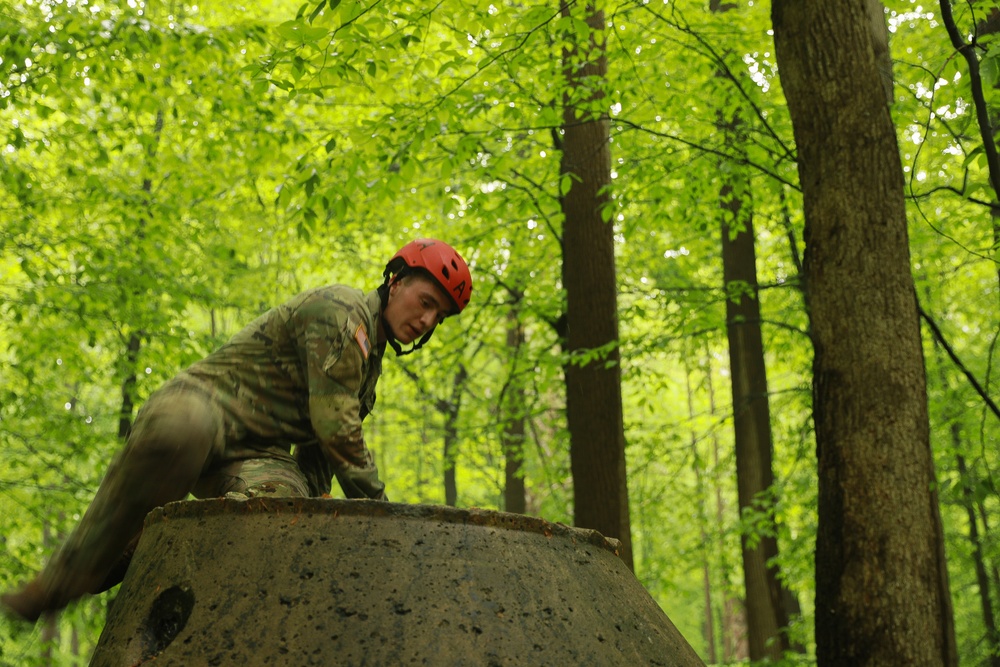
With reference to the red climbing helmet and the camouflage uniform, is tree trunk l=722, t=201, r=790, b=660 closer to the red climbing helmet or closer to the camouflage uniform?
the red climbing helmet

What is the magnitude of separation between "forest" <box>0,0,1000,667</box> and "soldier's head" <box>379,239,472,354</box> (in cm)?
180

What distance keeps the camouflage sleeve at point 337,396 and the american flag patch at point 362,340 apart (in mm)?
23

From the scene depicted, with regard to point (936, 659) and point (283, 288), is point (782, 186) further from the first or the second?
point (283, 288)

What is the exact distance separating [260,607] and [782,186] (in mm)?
7479

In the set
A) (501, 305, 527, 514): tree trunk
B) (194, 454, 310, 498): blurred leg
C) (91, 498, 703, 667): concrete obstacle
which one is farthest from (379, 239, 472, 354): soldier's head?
(501, 305, 527, 514): tree trunk

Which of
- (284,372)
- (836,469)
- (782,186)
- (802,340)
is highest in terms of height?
(782,186)

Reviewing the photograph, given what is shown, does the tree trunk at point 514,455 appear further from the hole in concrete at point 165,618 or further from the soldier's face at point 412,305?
the hole in concrete at point 165,618

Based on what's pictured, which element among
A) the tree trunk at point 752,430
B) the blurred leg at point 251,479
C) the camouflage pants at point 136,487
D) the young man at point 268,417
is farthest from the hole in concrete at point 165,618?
the tree trunk at point 752,430

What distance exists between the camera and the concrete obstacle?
221cm

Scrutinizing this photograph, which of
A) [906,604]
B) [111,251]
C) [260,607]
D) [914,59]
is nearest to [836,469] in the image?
[906,604]

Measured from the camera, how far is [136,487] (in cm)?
327

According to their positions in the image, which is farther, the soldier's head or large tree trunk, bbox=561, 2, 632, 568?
large tree trunk, bbox=561, 2, 632, 568

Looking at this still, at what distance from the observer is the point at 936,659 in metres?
Answer: 4.10

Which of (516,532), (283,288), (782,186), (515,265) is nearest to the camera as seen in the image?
(516,532)
